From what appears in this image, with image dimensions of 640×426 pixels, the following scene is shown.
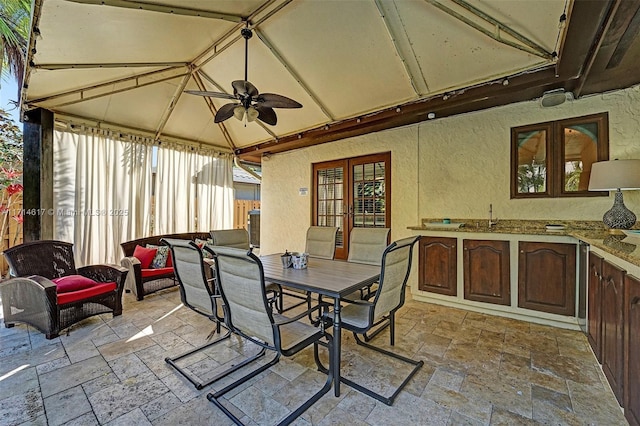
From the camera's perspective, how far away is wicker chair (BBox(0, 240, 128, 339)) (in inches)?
101

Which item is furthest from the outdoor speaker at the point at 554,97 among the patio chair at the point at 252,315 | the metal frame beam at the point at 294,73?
the patio chair at the point at 252,315

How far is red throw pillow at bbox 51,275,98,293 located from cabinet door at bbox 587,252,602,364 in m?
4.62

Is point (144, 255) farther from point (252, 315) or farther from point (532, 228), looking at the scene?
point (532, 228)

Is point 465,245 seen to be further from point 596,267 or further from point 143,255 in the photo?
point 143,255

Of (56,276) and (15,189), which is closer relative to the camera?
(56,276)

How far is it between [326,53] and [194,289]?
3.01 metres

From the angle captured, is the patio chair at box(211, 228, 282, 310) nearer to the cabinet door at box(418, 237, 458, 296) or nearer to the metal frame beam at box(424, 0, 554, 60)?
the cabinet door at box(418, 237, 458, 296)

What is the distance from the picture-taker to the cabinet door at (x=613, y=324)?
62.7 inches

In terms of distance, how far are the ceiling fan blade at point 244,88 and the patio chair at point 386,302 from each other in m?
1.99

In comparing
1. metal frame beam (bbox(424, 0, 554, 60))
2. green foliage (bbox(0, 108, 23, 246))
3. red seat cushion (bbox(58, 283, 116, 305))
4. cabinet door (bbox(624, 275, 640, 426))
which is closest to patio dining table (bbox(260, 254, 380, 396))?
cabinet door (bbox(624, 275, 640, 426))

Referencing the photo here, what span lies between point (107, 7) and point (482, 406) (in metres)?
4.38

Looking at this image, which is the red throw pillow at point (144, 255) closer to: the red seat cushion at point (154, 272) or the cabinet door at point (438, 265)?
the red seat cushion at point (154, 272)

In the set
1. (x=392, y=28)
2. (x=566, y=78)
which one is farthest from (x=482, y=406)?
(x=392, y=28)

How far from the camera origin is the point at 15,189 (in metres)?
4.26
